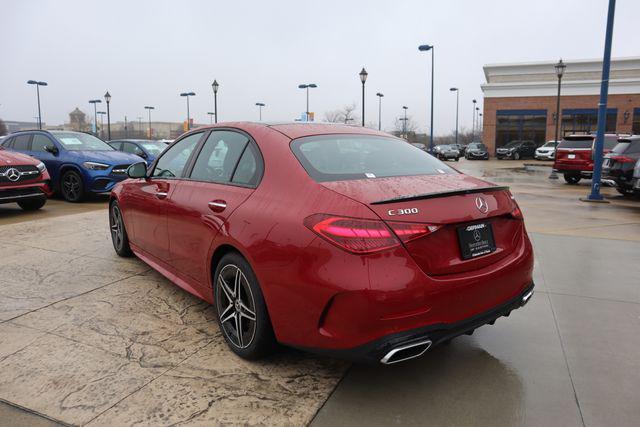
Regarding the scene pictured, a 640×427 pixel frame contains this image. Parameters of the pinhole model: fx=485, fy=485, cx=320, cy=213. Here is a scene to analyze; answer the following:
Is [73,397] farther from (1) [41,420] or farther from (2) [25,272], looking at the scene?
(2) [25,272]

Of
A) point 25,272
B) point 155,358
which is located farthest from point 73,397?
point 25,272

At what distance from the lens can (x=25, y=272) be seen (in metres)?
5.20

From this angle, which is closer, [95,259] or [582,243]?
[95,259]

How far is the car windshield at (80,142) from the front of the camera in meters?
11.2

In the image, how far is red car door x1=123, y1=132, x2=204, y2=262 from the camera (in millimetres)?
4242

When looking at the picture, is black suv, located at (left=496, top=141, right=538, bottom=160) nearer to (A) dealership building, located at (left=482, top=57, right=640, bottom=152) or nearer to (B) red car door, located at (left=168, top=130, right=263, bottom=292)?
(A) dealership building, located at (left=482, top=57, right=640, bottom=152)

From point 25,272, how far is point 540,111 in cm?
4799

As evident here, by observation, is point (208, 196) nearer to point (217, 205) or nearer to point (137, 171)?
point (217, 205)

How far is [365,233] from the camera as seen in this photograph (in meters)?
2.49

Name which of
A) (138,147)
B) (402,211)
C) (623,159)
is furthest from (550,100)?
(402,211)

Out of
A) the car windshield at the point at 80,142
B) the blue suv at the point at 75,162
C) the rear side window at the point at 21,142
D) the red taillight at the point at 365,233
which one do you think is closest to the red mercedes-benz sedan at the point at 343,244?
the red taillight at the point at 365,233

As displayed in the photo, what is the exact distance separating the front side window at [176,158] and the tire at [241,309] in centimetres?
132

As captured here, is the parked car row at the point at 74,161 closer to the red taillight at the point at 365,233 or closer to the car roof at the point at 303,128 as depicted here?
the car roof at the point at 303,128

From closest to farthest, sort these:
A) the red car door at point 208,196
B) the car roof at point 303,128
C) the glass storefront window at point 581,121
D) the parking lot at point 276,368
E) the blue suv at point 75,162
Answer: the parking lot at point 276,368 < the red car door at point 208,196 < the car roof at point 303,128 < the blue suv at point 75,162 < the glass storefront window at point 581,121
